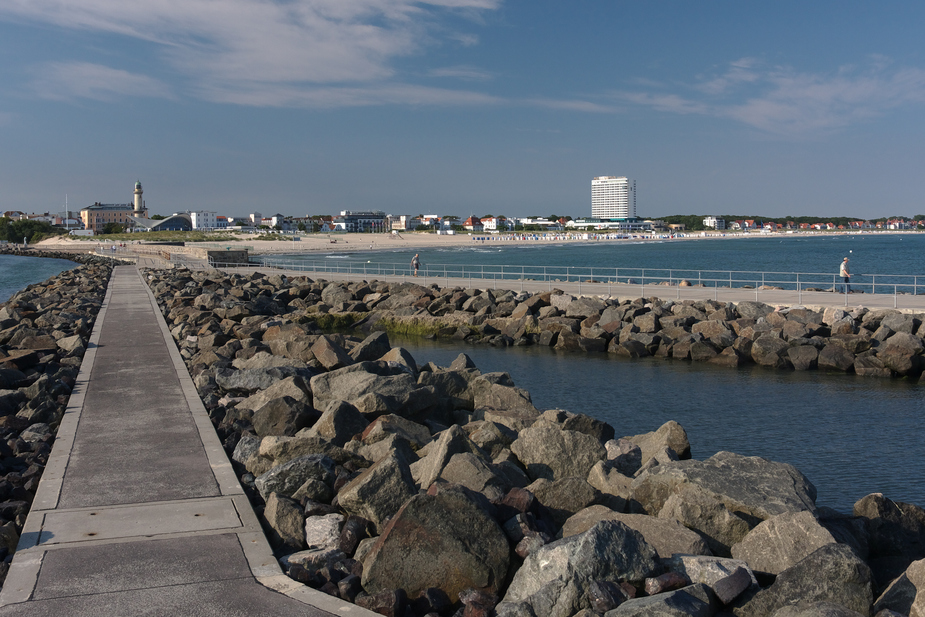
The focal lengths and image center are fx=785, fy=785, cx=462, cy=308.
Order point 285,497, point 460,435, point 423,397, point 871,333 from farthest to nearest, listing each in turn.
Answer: point 871,333, point 423,397, point 460,435, point 285,497

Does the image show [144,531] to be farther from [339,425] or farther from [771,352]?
[771,352]

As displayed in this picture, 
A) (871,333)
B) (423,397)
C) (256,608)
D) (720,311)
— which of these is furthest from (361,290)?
(256,608)

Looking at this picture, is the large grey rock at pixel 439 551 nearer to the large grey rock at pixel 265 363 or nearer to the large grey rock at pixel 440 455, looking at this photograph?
the large grey rock at pixel 440 455

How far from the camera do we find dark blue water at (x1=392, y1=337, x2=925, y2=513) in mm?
11664

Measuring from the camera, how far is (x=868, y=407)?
1614cm

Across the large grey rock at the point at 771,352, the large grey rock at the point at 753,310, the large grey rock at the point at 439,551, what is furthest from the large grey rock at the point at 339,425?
the large grey rock at the point at 753,310

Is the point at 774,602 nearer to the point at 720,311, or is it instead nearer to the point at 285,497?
the point at 285,497

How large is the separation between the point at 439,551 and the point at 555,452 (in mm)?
2905

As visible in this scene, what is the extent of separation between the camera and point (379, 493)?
20.6ft

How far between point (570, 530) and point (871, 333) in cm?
1831

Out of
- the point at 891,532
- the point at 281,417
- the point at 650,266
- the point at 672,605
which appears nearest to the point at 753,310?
the point at 891,532

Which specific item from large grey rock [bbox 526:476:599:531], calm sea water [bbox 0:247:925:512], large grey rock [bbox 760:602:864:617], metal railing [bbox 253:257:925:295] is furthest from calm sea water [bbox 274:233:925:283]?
large grey rock [bbox 760:602:864:617]

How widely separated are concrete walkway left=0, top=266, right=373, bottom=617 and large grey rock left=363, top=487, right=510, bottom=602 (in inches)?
A: 19.3

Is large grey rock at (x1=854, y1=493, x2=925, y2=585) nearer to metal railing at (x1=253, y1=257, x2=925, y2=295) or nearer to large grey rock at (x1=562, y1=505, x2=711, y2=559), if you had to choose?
large grey rock at (x1=562, y1=505, x2=711, y2=559)
